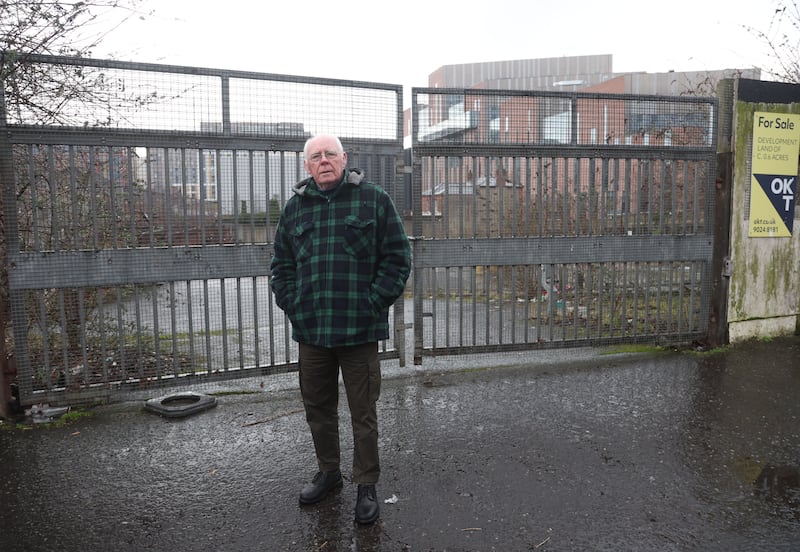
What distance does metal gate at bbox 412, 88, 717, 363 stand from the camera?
Result: 5.63 m

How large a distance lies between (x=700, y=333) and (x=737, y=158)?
6.11ft

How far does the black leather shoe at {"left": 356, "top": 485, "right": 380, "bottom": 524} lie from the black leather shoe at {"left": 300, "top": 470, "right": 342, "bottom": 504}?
0.26m

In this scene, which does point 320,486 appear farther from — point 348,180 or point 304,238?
point 348,180

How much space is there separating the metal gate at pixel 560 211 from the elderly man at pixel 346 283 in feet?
7.61

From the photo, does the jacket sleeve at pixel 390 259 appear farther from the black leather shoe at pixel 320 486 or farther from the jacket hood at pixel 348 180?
the black leather shoe at pixel 320 486

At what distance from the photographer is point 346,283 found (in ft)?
10.4

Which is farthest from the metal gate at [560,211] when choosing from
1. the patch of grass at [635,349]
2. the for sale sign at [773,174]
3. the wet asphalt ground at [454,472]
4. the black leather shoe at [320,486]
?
the black leather shoe at [320,486]

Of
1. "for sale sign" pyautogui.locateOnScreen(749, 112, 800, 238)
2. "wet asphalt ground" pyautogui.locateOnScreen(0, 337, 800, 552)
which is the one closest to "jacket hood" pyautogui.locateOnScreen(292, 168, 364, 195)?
"wet asphalt ground" pyautogui.locateOnScreen(0, 337, 800, 552)

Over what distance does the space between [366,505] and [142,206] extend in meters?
2.98

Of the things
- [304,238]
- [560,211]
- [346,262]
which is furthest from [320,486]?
[560,211]

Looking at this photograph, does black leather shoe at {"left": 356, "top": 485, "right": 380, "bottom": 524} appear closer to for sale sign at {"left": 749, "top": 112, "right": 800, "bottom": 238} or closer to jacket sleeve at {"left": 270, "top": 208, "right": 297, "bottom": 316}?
jacket sleeve at {"left": 270, "top": 208, "right": 297, "bottom": 316}

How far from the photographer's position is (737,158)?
6.35m

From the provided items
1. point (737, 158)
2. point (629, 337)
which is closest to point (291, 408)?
point (629, 337)

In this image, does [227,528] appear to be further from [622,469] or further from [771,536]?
[771,536]
